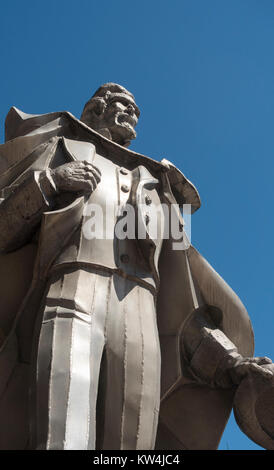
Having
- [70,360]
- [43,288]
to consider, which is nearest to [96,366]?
[70,360]

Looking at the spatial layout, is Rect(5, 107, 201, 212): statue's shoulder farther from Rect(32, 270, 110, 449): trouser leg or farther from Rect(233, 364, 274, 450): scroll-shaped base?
Rect(233, 364, 274, 450): scroll-shaped base

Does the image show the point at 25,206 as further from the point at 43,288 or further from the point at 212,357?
the point at 212,357

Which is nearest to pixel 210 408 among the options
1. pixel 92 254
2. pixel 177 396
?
pixel 177 396

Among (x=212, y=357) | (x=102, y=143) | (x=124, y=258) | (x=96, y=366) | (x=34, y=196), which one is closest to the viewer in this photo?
(x=96, y=366)

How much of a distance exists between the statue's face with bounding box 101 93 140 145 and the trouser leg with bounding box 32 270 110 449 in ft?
6.39

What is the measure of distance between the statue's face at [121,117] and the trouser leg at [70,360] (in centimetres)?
195

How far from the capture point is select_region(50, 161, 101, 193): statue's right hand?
5.66m

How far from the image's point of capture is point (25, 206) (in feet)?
18.2

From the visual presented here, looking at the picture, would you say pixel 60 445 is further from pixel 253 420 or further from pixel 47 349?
pixel 253 420

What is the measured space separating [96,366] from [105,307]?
484 mm

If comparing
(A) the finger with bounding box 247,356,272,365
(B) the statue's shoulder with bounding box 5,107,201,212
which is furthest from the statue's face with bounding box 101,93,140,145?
(A) the finger with bounding box 247,356,272,365

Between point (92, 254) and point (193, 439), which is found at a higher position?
point (92, 254)
